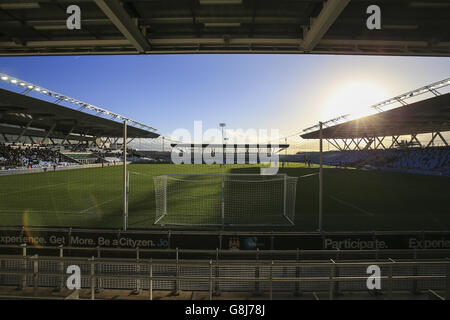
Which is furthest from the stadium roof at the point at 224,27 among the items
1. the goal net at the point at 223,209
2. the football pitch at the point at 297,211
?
the football pitch at the point at 297,211

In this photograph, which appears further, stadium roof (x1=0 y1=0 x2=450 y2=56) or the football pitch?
the football pitch

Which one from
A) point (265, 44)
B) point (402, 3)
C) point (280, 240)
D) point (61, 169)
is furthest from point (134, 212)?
point (61, 169)

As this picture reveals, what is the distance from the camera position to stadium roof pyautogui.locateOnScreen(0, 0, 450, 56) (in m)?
3.04

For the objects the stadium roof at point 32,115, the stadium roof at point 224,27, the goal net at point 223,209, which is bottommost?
the goal net at point 223,209

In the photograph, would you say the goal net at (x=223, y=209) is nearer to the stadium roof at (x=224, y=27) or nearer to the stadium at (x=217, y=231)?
the stadium at (x=217, y=231)

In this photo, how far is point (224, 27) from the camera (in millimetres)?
3533

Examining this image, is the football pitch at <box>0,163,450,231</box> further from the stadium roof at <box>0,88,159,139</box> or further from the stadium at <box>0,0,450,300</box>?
the stadium roof at <box>0,88,159,139</box>

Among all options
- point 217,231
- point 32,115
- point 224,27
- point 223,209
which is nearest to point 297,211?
point 223,209

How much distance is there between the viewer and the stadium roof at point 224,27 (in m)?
3.04

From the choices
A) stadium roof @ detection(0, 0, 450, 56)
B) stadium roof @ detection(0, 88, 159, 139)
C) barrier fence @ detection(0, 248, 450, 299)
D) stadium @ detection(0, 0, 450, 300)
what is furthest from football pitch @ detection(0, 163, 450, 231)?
stadium roof @ detection(0, 88, 159, 139)

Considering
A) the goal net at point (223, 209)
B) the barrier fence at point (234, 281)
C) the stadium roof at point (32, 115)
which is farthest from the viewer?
the stadium roof at point (32, 115)

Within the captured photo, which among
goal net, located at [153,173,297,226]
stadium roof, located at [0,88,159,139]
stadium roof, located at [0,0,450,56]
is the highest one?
stadium roof, located at [0,88,159,139]

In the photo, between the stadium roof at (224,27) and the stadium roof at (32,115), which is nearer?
the stadium roof at (224,27)
